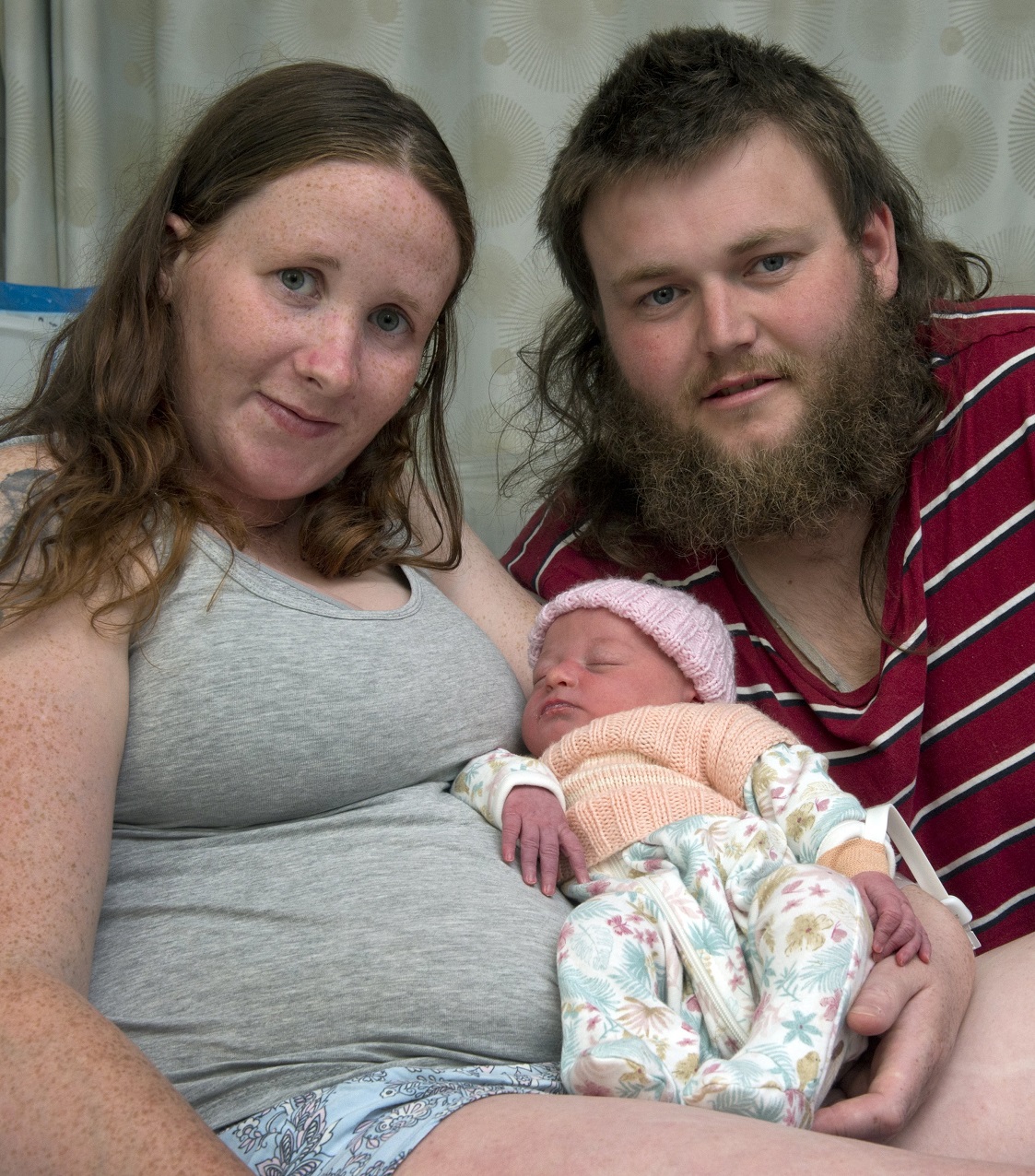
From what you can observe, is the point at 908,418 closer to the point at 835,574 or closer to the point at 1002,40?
the point at 835,574

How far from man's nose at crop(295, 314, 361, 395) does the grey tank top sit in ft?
0.77

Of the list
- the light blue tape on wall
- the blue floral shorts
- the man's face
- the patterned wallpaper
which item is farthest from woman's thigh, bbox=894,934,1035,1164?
the light blue tape on wall

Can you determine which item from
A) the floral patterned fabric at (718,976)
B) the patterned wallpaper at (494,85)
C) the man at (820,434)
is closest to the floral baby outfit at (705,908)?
the floral patterned fabric at (718,976)

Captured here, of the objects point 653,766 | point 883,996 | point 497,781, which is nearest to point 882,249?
point 653,766

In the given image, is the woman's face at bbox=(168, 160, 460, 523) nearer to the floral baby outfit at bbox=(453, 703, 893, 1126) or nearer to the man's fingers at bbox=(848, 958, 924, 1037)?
the floral baby outfit at bbox=(453, 703, 893, 1126)

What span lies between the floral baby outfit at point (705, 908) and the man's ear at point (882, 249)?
80cm

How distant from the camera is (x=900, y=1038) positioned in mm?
1113

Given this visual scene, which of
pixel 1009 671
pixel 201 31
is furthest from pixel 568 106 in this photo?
pixel 1009 671

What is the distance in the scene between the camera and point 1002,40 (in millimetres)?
2621

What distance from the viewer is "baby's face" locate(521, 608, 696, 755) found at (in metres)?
1.56

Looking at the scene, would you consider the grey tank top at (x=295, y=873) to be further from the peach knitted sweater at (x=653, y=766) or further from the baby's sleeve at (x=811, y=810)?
the baby's sleeve at (x=811, y=810)

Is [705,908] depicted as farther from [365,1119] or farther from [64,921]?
[64,921]

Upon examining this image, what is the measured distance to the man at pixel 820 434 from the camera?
1.60 metres

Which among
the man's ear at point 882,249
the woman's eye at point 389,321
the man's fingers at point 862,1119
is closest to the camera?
the man's fingers at point 862,1119
